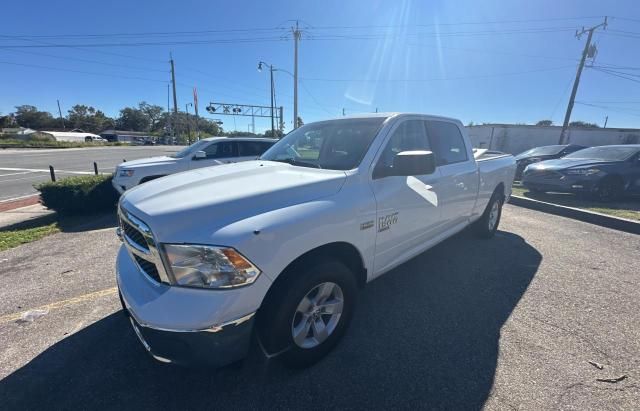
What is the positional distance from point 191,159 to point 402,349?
723 cm

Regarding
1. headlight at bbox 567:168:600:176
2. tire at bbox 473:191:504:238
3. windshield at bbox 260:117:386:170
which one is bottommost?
tire at bbox 473:191:504:238

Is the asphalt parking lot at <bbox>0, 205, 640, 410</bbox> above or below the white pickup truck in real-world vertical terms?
below

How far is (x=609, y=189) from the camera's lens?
7805 millimetres

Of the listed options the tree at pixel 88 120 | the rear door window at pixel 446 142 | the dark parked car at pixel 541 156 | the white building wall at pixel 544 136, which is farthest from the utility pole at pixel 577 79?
the tree at pixel 88 120

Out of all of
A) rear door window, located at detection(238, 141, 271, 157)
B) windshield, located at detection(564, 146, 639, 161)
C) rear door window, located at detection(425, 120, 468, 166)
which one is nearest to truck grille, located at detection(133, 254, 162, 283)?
rear door window, located at detection(425, 120, 468, 166)

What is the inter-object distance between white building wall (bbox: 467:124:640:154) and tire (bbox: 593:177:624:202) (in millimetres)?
18854

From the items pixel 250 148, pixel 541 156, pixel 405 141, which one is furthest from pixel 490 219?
pixel 541 156

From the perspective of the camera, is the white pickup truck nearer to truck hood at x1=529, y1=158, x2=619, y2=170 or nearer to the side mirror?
the side mirror

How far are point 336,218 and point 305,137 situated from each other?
5.17 ft

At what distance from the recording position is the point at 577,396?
2.02 metres

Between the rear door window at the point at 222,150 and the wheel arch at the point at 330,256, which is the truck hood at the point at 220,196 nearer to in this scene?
the wheel arch at the point at 330,256

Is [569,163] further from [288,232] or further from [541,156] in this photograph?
[288,232]

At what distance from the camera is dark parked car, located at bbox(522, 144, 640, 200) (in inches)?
302

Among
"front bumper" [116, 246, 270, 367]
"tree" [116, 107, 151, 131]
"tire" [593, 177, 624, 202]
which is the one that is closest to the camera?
"front bumper" [116, 246, 270, 367]
